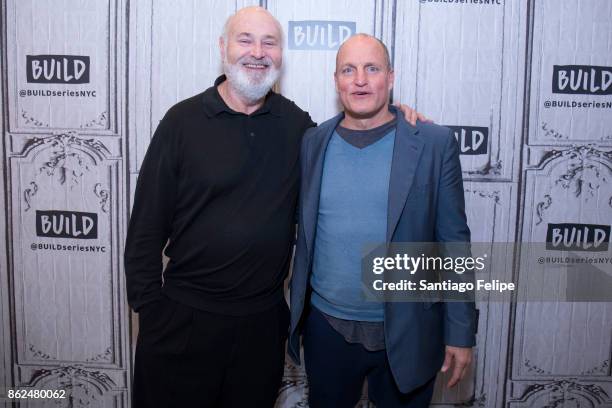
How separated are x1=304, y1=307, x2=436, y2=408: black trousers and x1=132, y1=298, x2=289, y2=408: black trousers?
0.14 metres

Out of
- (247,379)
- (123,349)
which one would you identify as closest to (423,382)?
(247,379)

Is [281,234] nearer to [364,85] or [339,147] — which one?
[339,147]

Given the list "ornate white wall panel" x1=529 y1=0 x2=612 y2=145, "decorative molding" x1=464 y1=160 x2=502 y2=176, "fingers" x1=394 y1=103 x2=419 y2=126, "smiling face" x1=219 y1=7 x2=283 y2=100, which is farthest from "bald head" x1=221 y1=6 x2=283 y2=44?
"ornate white wall panel" x1=529 y1=0 x2=612 y2=145

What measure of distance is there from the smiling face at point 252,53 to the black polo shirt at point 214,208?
0.27ft

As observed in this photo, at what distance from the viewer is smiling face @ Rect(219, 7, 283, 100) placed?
4.89 feet

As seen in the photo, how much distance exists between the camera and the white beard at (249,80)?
1483mm

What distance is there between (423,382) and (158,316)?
0.82 meters

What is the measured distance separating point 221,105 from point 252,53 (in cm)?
19

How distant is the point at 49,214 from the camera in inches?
83.4

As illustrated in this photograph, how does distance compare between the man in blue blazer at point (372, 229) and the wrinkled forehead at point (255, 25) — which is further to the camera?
the wrinkled forehead at point (255, 25)

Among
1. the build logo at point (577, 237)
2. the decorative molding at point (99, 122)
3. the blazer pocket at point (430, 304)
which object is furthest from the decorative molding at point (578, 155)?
the decorative molding at point (99, 122)

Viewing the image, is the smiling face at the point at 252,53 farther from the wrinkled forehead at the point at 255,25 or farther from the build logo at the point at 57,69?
the build logo at the point at 57,69

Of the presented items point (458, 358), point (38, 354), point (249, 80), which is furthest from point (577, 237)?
point (38, 354)

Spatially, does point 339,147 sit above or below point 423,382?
above
